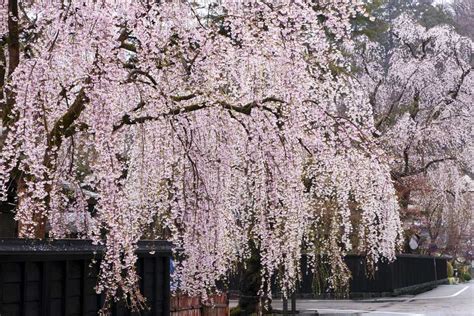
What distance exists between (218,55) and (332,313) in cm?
1327

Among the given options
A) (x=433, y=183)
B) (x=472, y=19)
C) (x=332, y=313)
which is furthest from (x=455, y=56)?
(x=472, y=19)

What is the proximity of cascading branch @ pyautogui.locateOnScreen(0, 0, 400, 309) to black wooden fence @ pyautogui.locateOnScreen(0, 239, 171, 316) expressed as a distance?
0.16 m

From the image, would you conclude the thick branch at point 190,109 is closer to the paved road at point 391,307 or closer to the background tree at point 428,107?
the paved road at point 391,307

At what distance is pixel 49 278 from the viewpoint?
5754 mm

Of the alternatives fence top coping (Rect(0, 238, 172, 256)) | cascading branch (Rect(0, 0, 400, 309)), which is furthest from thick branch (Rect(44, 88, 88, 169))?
fence top coping (Rect(0, 238, 172, 256))

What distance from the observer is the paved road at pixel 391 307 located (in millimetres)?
20025

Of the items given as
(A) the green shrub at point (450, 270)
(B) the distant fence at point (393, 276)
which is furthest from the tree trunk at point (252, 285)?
(A) the green shrub at point (450, 270)

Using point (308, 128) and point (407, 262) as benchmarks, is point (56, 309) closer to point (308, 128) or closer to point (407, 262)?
point (308, 128)

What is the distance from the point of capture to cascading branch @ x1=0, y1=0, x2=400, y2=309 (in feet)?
22.5

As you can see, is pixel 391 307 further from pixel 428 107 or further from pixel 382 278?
pixel 428 107

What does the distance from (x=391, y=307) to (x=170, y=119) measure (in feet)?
51.9

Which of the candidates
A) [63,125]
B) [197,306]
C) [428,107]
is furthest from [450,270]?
[63,125]

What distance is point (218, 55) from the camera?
8.23 meters

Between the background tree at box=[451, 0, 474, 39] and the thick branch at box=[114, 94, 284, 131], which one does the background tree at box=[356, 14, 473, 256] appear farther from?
the background tree at box=[451, 0, 474, 39]
